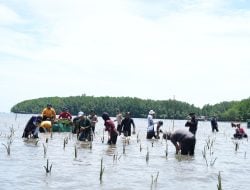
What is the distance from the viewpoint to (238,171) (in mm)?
14047

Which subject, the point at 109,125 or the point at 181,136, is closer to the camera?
the point at 181,136

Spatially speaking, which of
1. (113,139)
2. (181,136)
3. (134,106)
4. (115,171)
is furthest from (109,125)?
(134,106)

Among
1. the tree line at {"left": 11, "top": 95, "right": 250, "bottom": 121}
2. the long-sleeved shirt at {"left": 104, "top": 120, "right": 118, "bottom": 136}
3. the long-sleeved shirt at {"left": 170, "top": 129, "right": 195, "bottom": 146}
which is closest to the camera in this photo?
the long-sleeved shirt at {"left": 170, "top": 129, "right": 195, "bottom": 146}

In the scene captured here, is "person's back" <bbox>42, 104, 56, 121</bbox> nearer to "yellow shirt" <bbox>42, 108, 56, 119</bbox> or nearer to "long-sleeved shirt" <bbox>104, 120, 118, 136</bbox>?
"yellow shirt" <bbox>42, 108, 56, 119</bbox>

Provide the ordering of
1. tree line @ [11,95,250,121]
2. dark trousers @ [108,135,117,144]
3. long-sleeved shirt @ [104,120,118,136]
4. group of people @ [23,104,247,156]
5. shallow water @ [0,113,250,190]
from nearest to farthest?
shallow water @ [0,113,250,190] < group of people @ [23,104,247,156] < long-sleeved shirt @ [104,120,118,136] < dark trousers @ [108,135,117,144] < tree line @ [11,95,250,121]

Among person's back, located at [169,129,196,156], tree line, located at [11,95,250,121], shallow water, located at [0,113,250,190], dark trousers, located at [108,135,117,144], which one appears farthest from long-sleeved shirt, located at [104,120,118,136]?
tree line, located at [11,95,250,121]

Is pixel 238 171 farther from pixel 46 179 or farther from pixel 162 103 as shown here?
pixel 162 103

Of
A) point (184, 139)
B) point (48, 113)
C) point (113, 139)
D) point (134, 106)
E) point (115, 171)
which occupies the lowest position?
point (115, 171)

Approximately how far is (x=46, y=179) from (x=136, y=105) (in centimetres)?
15734

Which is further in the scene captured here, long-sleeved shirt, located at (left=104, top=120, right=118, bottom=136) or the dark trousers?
the dark trousers

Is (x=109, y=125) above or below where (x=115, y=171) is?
above

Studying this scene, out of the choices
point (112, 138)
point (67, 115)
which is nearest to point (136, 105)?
point (67, 115)

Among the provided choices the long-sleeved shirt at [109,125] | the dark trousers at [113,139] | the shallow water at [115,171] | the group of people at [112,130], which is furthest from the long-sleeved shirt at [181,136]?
the dark trousers at [113,139]

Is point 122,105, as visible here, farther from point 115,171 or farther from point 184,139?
point 115,171
